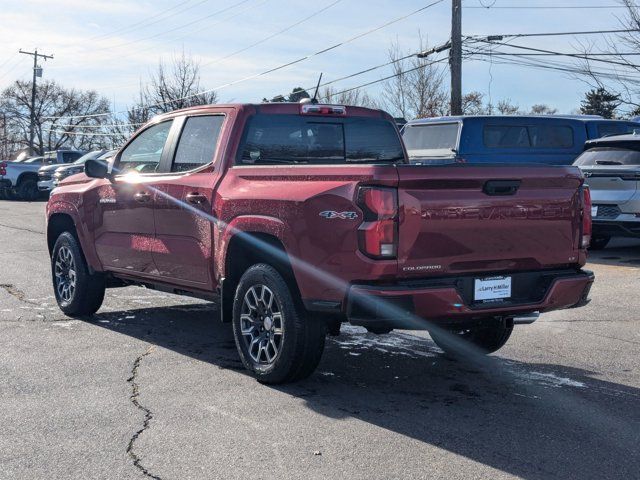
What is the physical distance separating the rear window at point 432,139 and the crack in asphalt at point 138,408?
8898mm

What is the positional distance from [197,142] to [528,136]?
976 centimetres

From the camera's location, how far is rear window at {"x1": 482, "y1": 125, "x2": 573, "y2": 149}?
571 inches

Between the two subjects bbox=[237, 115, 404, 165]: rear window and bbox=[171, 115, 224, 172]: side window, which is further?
bbox=[171, 115, 224, 172]: side window

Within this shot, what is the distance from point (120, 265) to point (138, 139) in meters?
1.15

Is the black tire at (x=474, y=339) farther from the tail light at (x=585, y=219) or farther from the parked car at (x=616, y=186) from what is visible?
the parked car at (x=616, y=186)

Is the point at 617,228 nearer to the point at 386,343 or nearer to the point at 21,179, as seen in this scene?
the point at 386,343

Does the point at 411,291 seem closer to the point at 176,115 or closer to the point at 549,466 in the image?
the point at 549,466

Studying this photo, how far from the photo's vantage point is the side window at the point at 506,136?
1445cm

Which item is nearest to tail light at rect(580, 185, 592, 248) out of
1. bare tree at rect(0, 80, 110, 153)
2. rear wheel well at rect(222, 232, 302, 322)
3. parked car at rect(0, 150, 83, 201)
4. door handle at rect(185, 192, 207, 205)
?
rear wheel well at rect(222, 232, 302, 322)

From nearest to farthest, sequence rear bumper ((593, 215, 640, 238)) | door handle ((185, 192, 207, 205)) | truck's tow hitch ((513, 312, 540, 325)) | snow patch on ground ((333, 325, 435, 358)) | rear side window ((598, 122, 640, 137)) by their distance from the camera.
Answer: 1. truck's tow hitch ((513, 312, 540, 325))
2. door handle ((185, 192, 207, 205))
3. snow patch on ground ((333, 325, 435, 358))
4. rear bumper ((593, 215, 640, 238))
5. rear side window ((598, 122, 640, 137))

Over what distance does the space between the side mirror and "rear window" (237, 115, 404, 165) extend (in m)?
1.76

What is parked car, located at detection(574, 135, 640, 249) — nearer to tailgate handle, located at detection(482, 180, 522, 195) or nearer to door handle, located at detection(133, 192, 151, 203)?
tailgate handle, located at detection(482, 180, 522, 195)

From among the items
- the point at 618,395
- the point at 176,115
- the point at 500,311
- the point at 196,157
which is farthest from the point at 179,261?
the point at 618,395

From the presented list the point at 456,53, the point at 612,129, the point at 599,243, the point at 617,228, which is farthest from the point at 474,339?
the point at 456,53
